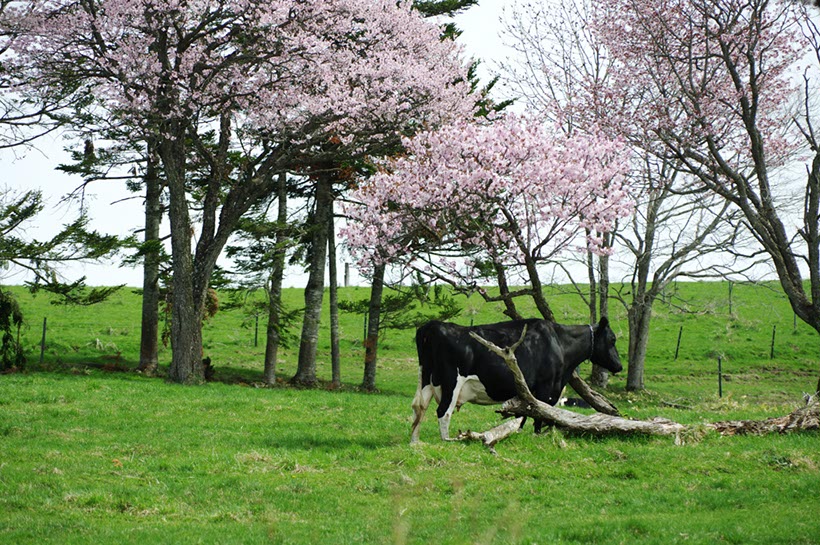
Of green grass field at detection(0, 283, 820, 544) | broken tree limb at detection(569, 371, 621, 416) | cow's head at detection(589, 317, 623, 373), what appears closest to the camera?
green grass field at detection(0, 283, 820, 544)

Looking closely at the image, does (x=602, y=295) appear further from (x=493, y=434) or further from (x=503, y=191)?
(x=493, y=434)

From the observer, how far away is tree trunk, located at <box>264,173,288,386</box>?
34344 mm

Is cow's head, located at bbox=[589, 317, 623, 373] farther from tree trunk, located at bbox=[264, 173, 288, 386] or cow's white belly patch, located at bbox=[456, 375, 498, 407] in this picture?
tree trunk, located at bbox=[264, 173, 288, 386]

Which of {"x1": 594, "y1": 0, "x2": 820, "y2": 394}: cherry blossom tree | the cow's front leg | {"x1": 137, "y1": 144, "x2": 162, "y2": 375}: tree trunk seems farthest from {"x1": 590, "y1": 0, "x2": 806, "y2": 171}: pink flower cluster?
{"x1": 137, "y1": 144, "x2": 162, "y2": 375}: tree trunk

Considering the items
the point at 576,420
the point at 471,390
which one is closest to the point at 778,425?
the point at 576,420

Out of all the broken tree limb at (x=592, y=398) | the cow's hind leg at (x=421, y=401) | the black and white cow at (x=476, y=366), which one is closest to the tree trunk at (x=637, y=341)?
the broken tree limb at (x=592, y=398)

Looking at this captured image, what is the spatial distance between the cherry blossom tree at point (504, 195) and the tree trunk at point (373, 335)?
10748mm

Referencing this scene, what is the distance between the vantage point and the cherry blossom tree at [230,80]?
1110 inches

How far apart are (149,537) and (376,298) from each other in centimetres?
2673

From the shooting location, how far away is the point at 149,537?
10438 millimetres

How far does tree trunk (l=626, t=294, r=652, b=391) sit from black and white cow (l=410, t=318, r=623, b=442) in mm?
21723

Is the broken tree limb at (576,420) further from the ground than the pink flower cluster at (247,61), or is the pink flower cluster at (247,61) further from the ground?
the pink flower cluster at (247,61)

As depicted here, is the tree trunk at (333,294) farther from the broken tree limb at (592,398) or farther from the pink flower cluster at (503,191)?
the broken tree limb at (592,398)

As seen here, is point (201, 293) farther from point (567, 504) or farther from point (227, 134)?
point (567, 504)
